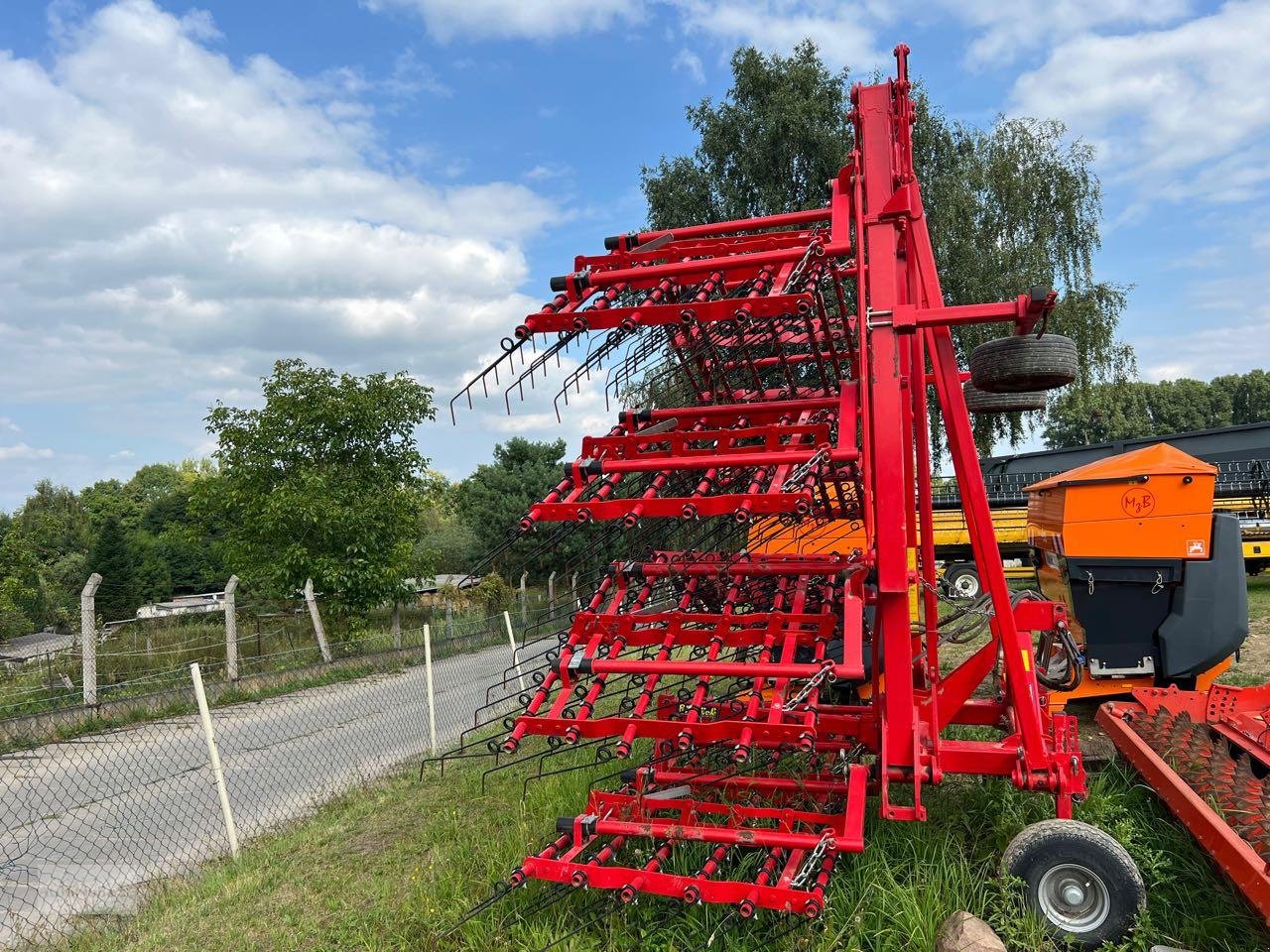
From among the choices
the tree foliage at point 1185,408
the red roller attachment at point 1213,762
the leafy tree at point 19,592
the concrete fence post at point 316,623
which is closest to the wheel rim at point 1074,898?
the red roller attachment at point 1213,762

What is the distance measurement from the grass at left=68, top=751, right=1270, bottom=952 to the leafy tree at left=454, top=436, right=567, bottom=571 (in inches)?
816

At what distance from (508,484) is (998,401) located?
80.9ft

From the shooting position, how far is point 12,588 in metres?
22.8

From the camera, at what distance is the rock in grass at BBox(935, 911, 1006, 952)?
3.27m

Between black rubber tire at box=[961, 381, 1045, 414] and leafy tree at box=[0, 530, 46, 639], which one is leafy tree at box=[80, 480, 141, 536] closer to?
leafy tree at box=[0, 530, 46, 639]

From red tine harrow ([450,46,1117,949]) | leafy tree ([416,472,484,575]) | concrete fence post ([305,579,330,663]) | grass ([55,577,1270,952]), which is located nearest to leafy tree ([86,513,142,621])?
leafy tree ([416,472,484,575])

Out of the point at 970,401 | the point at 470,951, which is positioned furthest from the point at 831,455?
the point at 470,951

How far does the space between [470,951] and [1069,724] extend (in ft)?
10.1

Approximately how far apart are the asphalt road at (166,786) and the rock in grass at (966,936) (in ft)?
15.5

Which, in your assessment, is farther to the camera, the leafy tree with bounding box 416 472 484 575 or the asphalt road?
the leafy tree with bounding box 416 472 484 575

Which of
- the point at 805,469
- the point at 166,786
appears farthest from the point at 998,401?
the point at 166,786

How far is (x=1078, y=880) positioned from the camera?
360cm

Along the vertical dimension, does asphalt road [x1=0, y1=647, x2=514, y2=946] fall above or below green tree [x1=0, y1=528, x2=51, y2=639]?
below

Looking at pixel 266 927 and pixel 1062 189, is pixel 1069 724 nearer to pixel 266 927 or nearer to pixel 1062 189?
pixel 266 927
